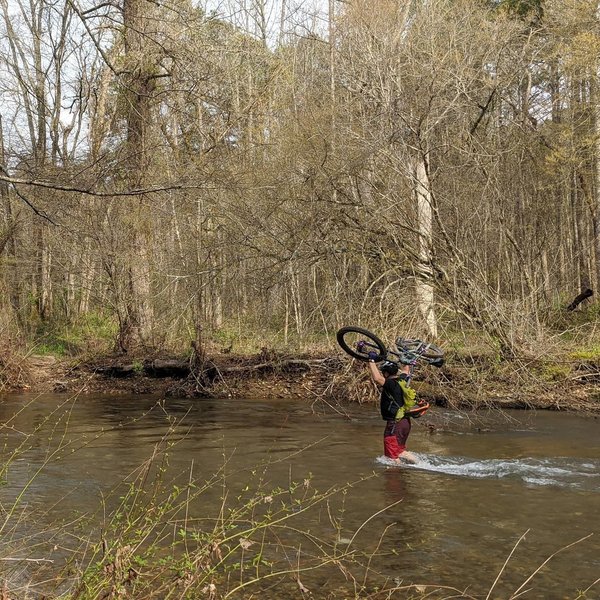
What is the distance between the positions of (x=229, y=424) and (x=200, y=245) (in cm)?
680

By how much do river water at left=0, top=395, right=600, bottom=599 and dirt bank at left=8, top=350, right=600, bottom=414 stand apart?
22.6 inches

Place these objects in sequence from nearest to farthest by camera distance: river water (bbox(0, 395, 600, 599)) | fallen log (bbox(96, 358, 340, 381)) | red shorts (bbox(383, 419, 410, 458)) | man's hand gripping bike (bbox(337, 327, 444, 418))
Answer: river water (bbox(0, 395, 600, 599)), red shorts (bbox(383, 419, 410, 458)), man's hand gripping bike (bbox(337, 327, 444, 418)), fallen log (bbox(96, 358, 340, 381))

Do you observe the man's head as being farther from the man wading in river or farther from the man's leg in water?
the man's leg in water

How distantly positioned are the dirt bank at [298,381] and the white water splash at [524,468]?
13.6ft

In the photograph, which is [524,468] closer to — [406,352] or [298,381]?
[406,352]

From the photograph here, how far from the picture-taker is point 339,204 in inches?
669

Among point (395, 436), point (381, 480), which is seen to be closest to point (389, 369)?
point (395, 436)

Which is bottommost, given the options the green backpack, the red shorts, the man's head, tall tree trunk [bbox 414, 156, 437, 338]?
the red shorts

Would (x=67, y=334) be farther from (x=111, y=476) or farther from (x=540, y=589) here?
(x=540, y=589)

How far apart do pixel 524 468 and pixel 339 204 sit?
8.48m

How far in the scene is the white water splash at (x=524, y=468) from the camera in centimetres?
947

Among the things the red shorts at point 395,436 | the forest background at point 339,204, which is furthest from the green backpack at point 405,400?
the forest background at point 339,204

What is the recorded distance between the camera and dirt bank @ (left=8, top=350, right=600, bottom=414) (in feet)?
49.9

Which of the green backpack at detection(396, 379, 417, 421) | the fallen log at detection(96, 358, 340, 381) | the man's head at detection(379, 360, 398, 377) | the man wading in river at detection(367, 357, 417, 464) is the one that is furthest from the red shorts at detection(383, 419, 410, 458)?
the fallen log at detection(96, 358, 340, 381)
